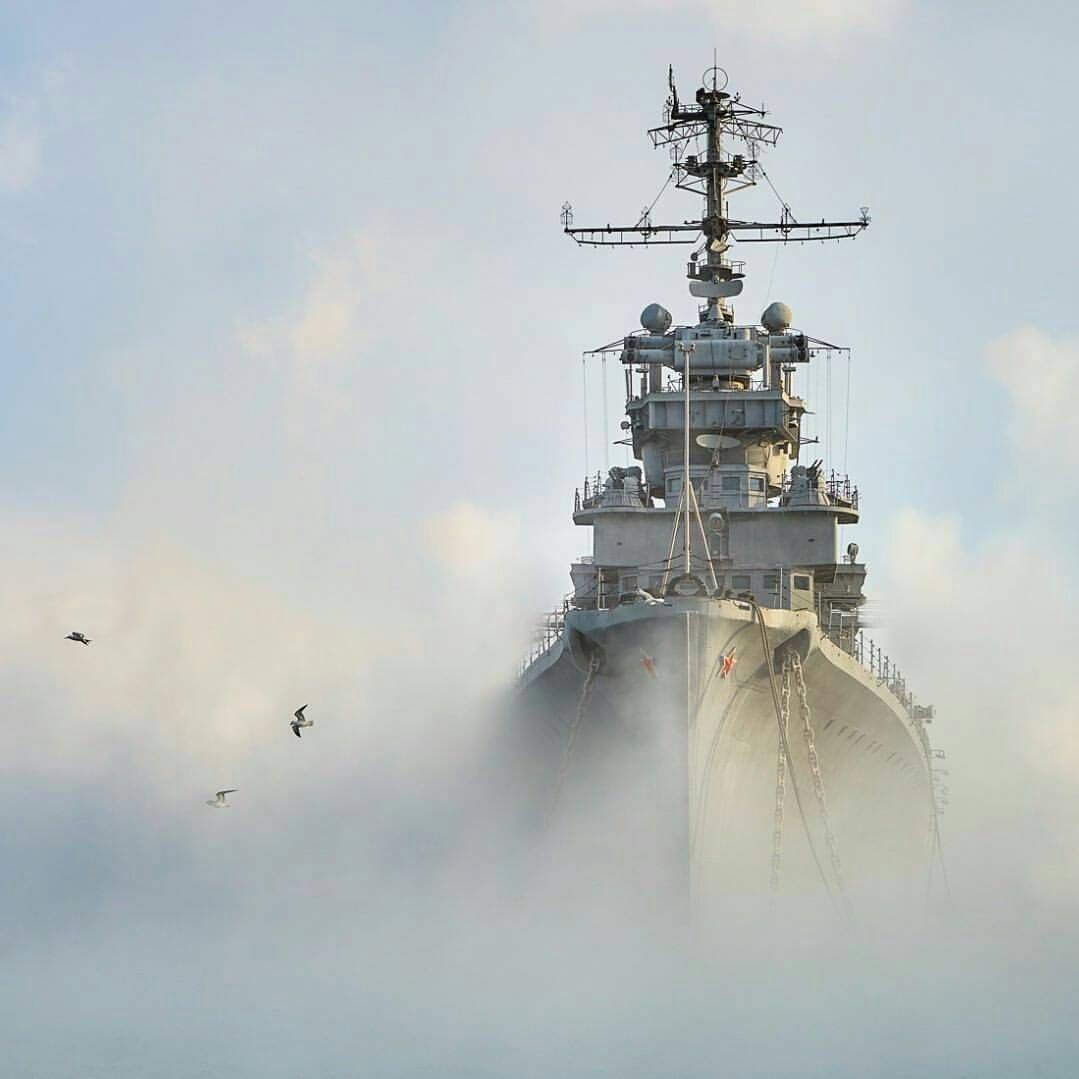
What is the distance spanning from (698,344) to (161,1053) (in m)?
24.8

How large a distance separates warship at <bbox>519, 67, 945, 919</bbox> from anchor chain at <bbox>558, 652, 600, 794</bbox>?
59 millimetres

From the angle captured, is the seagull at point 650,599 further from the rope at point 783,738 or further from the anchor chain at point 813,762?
the anchor chain at point 813,762

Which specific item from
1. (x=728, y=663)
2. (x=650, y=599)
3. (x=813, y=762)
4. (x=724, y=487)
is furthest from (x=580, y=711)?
(x=724, y=487)

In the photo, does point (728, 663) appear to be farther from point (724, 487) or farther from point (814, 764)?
point (724, 487)

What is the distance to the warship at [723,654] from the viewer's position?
46.3 m

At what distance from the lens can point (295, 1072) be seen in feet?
129

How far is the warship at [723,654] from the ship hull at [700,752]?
5cm

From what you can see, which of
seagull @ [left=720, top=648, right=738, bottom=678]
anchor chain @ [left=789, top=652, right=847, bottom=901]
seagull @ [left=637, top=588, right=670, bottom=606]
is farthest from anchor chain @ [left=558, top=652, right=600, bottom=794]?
anchor chain @ [left=789, top=652, right=847, bottom=901]

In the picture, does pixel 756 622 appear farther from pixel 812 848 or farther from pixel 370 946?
pixel 370 946

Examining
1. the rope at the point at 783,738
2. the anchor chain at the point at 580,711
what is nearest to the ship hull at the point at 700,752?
the anchor chain at the point at 580,711

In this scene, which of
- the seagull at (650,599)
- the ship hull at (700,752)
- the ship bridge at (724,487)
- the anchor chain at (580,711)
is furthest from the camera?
the ship bridge at (724,487)

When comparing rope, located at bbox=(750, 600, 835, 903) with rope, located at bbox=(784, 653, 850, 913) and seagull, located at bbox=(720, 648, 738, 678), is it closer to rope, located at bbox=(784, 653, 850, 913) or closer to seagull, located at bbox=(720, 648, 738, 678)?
rope, located at bbox=(784, 653, 850, 913)

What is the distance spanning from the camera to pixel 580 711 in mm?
48656

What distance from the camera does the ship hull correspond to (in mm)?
46000
